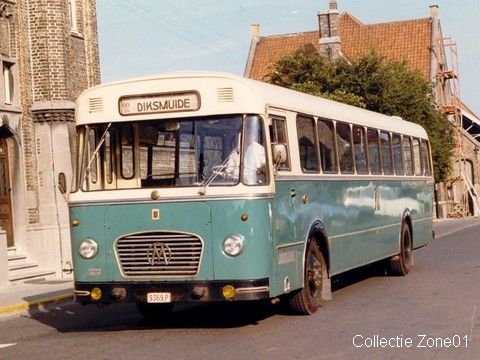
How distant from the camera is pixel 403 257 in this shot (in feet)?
61.5

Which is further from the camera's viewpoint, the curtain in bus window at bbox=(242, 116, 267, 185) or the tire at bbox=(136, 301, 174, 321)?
→ the tire at bbox=(136, 301, 174, 321)

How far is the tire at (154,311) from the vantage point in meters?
13.3

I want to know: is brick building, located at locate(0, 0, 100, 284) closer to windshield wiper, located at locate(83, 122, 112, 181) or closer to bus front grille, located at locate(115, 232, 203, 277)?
windshield wiper, located at locate(83, 122, 112, 181)

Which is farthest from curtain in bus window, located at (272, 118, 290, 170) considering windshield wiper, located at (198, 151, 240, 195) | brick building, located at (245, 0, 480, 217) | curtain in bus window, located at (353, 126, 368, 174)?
brick building, located at (245, 0, 480, 217)

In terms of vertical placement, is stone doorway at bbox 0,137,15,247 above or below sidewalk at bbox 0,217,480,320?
above

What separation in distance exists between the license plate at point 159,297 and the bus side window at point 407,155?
8773 millimetres

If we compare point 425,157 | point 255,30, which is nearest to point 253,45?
point 255,30

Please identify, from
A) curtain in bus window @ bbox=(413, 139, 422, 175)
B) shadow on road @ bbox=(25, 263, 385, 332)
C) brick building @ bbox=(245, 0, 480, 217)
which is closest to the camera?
shadow on road @ bbox=(25, 263, 385, 332)

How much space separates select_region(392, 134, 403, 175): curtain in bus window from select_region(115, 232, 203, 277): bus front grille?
753 cm

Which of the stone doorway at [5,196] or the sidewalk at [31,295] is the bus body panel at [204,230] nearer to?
the sidewalk at [31,295]

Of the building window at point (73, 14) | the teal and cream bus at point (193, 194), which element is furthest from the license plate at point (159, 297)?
the building window at point (73, 14)

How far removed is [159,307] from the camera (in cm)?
1337

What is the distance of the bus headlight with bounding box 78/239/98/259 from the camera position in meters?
11.8

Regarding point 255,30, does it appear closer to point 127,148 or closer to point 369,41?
point 369,41
